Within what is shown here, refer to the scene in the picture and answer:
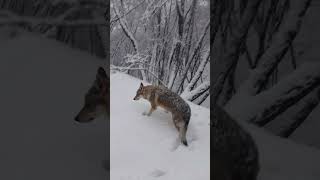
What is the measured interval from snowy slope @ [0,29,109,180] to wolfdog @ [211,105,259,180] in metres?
1.00

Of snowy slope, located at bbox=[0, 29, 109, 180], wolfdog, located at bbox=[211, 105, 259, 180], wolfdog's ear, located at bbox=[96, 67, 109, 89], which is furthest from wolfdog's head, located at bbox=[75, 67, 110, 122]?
wolfdog, located at bbox=[211, 105, 259, 180]

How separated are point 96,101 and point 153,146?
0.65 metres

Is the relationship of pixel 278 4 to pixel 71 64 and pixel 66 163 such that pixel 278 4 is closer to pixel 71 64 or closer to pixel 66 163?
pixel 66 163

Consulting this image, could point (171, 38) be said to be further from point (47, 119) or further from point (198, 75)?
point (47, 119)

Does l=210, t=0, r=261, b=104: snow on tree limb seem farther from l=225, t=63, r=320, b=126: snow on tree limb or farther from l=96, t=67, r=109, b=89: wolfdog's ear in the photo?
l=96, t=67, r=109, b=89: wolfdog's ear

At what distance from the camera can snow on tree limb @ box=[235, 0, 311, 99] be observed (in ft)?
8.47

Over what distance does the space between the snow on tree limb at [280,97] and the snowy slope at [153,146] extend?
89 cm

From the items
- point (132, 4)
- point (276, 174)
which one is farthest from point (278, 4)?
point (132, 4)

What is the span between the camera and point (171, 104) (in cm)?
427

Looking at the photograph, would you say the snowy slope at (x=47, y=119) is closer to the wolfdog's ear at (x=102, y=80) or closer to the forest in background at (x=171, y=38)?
the wolfdog's ear at (x=102, y=80)

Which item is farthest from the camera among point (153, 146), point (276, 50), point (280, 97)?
point (153, 146)

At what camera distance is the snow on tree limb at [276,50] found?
2.58 metres

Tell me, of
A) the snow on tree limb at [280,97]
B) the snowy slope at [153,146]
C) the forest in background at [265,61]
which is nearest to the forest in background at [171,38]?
the snowy slope at [153,146]

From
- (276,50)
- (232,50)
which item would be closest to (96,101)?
(232,50)
